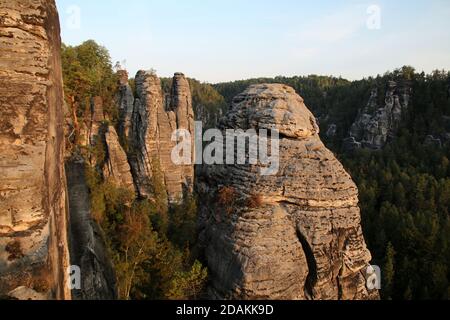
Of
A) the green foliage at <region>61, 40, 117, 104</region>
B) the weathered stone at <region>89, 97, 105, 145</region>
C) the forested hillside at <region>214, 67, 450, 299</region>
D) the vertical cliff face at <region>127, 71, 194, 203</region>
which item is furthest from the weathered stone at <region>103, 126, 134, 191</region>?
the forested hillside at <region>214, 67, 450, 299</region>

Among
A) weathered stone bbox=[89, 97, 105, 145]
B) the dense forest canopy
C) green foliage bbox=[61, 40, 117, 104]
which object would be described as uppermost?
green foliage bbox=[61, 40, 117, 104]

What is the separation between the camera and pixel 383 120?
7312cm

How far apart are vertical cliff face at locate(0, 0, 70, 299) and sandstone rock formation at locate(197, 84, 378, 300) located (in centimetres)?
533

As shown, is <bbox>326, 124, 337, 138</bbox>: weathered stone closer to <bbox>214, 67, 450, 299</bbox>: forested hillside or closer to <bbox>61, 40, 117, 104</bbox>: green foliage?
<bbox>214, 67, 450, 299</bbox>: forested hillside

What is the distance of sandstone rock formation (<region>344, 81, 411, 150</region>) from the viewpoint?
7281cm

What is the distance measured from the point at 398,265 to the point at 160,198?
73.1ft

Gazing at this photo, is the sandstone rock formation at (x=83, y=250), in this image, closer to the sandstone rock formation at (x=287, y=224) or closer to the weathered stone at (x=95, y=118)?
the sandstone rock formation at (x=287, y=224)

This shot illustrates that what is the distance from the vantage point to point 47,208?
19.5 ft

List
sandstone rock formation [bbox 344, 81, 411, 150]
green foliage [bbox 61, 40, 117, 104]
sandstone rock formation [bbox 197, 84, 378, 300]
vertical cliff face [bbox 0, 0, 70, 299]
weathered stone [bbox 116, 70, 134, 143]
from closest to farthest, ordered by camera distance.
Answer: vertical cliff face [bbox 0, 0, 70, 299]
sandstone rock formation [bbox 197, 84, 378, 300]
green foliage [bbox 61, 40, 117, 104]
weathered stone [bbox 116, 70, 134, 143]
sandstone rock formation [bbox 344, 81, 411, 150]

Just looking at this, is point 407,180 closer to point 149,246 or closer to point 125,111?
point 125,111

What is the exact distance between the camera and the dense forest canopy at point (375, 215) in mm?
17109

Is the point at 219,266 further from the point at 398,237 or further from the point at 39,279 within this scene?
the point at 398,237

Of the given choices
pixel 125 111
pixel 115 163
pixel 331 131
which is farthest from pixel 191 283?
pixel 331 131
